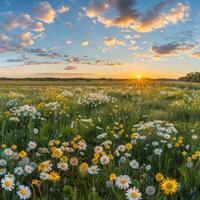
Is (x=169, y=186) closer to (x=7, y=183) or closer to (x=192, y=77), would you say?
(x=7, y=183)

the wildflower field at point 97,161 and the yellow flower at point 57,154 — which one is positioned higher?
the yellow flower at point 57,154

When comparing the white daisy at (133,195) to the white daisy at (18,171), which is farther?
the white daisy at (18,171)

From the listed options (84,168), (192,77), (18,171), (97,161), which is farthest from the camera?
(192,77)

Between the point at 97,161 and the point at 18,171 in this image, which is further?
the point at 97,161

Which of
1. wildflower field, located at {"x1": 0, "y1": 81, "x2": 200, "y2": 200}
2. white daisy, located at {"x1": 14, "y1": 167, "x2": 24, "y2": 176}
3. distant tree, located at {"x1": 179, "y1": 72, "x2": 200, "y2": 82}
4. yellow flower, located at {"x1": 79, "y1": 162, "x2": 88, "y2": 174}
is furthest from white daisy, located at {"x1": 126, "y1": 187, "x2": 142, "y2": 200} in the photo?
distant tree, located at {"x1": 179, "y1": 72, "x2": 200, "y2": 82}

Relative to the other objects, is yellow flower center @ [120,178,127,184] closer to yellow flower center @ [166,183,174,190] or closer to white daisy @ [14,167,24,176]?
yellow flower center @ [166,183,174,190]

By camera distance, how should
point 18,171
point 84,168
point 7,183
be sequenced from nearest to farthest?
point 7,183
point 18,171
point 84,168

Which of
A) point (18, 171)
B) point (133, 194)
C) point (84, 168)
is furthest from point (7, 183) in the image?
point (133, 194)

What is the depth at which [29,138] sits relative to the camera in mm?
5742

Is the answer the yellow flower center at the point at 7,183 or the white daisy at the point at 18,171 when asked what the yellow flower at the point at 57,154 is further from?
the yellow flower center at the point at 7,183

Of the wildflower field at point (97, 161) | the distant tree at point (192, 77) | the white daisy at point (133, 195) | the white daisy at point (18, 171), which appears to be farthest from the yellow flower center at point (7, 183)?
the distant tree at point (192, 77)

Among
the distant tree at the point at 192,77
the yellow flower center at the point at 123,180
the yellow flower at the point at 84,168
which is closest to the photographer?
the yellow flower center at the point at 123,180

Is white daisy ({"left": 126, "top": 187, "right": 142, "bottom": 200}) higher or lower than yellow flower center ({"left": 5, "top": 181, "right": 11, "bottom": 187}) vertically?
lower

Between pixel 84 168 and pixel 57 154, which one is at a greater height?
pixel 57 154
